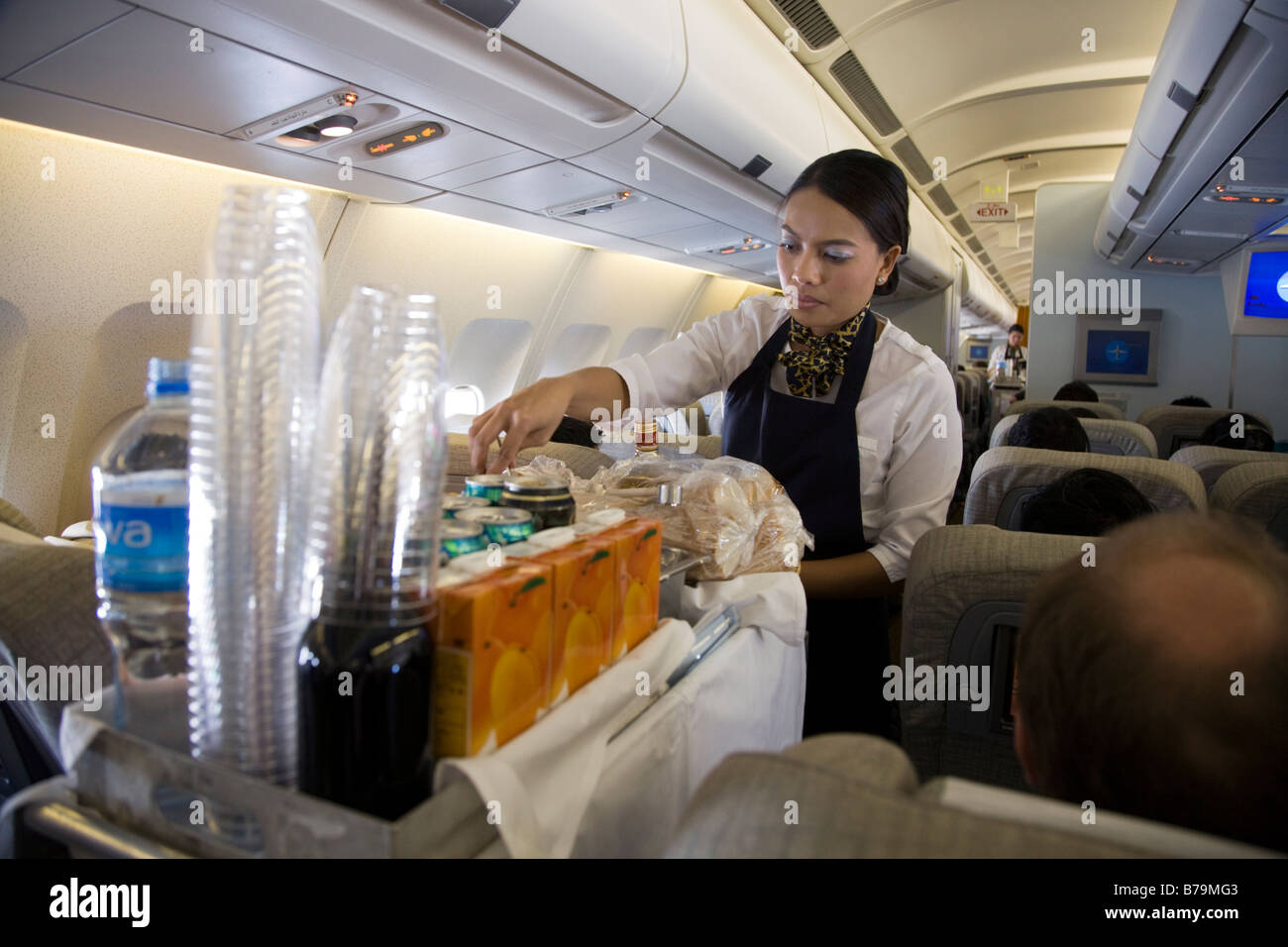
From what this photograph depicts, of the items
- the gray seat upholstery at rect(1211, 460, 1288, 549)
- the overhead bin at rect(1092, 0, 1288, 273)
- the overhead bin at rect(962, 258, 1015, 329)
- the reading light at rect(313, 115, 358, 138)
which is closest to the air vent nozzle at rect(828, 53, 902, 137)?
the overhead bin at rect(1092, 0, 1288, 273)

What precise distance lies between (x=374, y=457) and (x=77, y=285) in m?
3.29

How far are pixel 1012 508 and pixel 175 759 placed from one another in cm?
258

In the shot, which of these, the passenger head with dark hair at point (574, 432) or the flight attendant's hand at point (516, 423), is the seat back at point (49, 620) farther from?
the passenger head with dark hair at point (574, 432)

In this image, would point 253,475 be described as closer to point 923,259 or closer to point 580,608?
point 580,608

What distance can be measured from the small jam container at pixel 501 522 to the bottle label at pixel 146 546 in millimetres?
328

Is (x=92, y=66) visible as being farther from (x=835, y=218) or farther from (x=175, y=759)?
(x=175, y=759)

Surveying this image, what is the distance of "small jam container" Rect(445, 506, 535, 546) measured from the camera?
3.33 ft

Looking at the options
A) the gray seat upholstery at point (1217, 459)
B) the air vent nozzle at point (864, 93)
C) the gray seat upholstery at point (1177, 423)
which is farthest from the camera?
the gray seat upholstery at point (1177, 423)

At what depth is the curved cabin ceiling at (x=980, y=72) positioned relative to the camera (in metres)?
4.42

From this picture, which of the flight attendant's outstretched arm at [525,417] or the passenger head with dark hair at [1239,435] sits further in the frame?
the passenger head with dark hair at [1239,435]

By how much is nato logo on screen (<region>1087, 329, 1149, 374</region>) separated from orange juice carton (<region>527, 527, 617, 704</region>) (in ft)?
27.8

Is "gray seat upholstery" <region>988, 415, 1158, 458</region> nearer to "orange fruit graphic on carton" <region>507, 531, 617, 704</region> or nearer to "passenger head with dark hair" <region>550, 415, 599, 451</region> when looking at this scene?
"passenger head with dark hair" <region>550, 415, 599, 451</region>

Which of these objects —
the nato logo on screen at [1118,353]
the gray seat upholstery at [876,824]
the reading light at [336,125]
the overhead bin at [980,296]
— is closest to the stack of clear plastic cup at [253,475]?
the gray seat upholstery at [876,824]

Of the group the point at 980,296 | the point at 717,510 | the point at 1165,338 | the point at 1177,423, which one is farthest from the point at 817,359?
the point at 980,296
